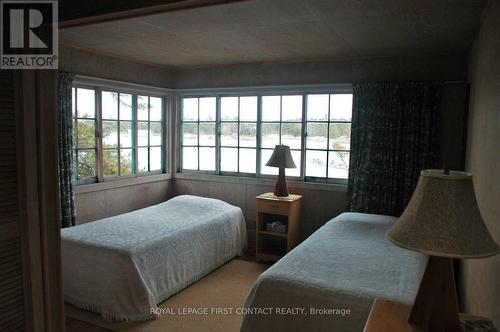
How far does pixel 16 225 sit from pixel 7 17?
2.52 ft

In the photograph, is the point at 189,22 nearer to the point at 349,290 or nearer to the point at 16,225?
the point at 16,225

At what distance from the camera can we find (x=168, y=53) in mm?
4105

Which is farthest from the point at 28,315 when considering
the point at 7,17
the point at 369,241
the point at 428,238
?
the point at 369,241

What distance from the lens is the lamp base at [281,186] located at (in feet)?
14.1

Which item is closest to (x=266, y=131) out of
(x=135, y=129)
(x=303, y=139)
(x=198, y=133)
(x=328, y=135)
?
(x=303, y=139)

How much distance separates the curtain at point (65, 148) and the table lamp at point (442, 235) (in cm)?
335

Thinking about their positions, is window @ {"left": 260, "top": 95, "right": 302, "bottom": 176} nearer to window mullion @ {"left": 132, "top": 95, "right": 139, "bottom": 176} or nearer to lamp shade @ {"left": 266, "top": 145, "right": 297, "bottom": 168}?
lamp shade @ {"left": 266, "top": 145, "right": 297, "bottom": 168}

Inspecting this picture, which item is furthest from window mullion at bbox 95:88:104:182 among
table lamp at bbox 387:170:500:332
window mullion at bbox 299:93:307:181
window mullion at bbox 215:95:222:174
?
table lamp at bbox 387:170:500:332

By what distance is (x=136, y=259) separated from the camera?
2916mm

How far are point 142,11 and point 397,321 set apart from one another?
4.68ft

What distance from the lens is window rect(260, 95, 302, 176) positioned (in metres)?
4.53

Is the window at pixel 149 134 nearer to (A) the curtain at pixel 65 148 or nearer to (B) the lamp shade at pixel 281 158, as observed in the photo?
(A) the curtain at pixel 65 148

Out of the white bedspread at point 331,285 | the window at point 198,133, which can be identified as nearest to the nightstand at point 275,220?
the window at point 198,133

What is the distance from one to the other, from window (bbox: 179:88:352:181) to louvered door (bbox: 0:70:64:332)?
329 cm
